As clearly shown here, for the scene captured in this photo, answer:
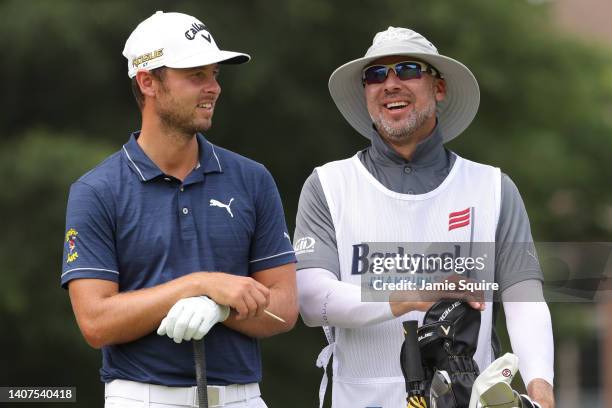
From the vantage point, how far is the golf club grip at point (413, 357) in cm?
477

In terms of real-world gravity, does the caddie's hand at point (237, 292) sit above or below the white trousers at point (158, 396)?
above

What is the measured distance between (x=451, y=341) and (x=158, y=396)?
3.22 ft

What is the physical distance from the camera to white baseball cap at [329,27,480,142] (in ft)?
18.2

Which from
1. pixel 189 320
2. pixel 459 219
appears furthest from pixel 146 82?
pixel 459 219

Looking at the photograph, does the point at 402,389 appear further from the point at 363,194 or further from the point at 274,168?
the point at 274,168

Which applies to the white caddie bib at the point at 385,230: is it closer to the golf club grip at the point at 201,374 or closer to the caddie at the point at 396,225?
the caddie at the point at 396,225

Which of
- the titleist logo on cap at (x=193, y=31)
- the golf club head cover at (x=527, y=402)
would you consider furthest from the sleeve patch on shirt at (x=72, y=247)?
the golf club head cover at (x=527, y=402)

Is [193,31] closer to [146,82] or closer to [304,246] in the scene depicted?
[146,82]

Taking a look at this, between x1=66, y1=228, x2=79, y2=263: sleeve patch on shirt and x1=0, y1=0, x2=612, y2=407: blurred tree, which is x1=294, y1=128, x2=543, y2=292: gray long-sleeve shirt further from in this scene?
x1=0, y1=0, x2=612, y2=407: blurred tree

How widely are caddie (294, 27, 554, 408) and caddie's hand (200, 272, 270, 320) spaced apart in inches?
17.9

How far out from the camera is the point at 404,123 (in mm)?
5477

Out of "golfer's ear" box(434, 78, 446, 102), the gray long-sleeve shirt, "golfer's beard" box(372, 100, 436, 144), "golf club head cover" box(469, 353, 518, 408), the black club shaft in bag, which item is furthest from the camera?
"golfer's ear" box(434, 78, 446, 102)

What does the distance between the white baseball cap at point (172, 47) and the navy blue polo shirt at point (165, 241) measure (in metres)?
0.33

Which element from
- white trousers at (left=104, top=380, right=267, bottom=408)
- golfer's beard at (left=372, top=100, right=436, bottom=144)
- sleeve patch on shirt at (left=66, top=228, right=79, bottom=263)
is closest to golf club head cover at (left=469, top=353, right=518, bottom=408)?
white trousers at (left=104, top=380, right=267, bottom=408)
